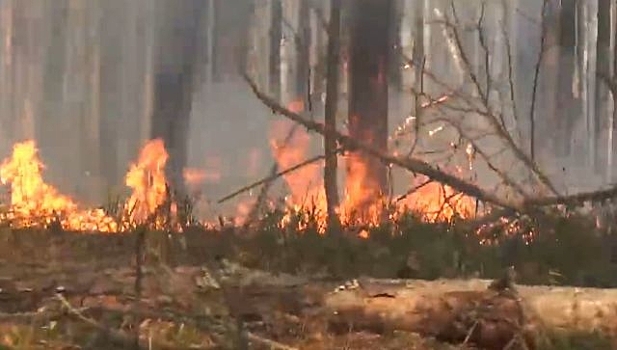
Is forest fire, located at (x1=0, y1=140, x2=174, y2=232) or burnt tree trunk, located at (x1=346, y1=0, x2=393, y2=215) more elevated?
burnt tree trunk, located at (x1=346, y1=0, x2=393, y2=215)

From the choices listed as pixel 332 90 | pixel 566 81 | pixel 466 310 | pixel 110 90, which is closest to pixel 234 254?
pixel 466 310

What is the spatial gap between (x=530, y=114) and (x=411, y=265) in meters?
1.85

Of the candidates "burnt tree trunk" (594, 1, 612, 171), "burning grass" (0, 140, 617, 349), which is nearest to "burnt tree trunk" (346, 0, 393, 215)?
"burning grass" (0, 140, 617, 349)

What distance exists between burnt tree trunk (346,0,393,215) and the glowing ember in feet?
3.73

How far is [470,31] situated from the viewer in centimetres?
430

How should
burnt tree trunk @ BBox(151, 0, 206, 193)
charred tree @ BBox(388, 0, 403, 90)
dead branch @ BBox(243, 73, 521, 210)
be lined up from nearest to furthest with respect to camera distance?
dead branch @ BBox(243, 73, 521, 210)
charred tree @ BBox(388, 0, 403, 90)
burnt tree trunk @ BBox(151, 0, 206, 193)

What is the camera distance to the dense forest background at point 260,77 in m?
4.19

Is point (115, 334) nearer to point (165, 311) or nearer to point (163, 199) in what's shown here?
point (165, 311)

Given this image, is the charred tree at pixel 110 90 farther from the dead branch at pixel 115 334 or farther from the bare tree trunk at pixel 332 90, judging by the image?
the dead branch at pixel 115 334

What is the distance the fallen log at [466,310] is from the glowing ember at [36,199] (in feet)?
5.52

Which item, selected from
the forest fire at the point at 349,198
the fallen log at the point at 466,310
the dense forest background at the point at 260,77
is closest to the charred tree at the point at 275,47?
the dense forest background at the point at 260,77

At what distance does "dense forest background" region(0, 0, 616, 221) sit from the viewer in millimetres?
4191

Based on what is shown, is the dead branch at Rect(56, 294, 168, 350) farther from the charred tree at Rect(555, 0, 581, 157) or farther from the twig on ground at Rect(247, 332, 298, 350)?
the charred tree at Rect(555, 0, 581, 157)

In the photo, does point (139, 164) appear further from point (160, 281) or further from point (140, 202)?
point (160, 281)
